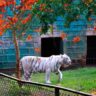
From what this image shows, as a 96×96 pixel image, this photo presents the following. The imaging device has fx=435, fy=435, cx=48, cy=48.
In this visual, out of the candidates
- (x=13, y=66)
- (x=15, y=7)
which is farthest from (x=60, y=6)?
(x=13, y=66)

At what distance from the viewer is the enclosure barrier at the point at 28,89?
5335 mm

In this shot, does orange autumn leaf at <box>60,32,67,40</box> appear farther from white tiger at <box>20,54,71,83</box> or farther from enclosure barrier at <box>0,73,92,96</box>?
enclosure barrier at <box>0,73,92,96</box>

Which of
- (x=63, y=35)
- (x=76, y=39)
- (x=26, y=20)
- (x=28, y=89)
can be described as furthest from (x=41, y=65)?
(x=28, y=89)

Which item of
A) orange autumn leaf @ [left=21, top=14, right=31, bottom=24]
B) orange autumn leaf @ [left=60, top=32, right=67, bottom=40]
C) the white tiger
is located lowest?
the white tiger

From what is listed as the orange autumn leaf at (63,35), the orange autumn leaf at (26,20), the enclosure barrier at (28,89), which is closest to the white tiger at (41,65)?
the orange autumn leaf at (26,20)

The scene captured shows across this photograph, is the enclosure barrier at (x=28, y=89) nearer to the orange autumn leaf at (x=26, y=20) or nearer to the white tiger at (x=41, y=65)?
the orange autumn leaf at (x=26, y=20)

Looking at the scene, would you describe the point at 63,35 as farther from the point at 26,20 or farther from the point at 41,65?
the point at 26,20

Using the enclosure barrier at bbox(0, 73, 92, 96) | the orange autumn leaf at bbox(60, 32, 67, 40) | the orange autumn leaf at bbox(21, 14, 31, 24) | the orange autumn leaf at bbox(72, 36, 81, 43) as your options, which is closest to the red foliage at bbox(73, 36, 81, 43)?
the orange autumn leaf at bbox(72, 36, 81, 43)

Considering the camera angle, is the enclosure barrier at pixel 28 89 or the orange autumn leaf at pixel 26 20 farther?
the orange autumn leaf at pixel 26 20

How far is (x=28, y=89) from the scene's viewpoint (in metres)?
6.31

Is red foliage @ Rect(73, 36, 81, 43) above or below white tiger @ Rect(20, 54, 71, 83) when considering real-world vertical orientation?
above

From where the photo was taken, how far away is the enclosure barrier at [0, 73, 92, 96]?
534 cm

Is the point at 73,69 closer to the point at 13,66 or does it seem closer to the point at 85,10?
the point at 13,66

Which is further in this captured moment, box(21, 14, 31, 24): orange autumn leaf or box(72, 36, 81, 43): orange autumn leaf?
box(72, 36, 81, 43): orange autumn leaf
